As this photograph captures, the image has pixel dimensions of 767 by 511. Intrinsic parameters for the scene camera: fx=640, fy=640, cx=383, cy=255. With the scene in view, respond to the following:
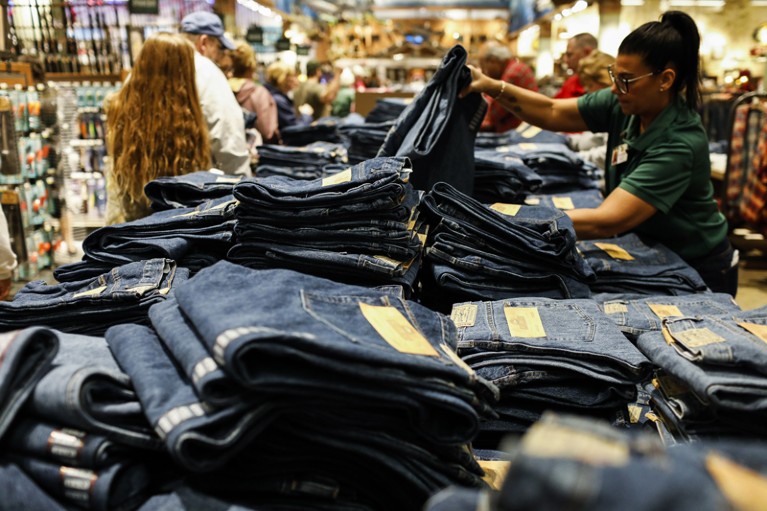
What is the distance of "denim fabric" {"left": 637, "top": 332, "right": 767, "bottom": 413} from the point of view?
3.25 feet

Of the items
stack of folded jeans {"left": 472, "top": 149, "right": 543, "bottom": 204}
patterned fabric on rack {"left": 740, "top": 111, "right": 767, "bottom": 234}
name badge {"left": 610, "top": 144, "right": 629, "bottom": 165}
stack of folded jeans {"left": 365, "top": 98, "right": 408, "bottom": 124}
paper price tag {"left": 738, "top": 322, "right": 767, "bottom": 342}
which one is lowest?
patterned fabric on rack {"left": 740, "top": 111, "right": 767, "bottom": 234}

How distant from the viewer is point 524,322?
1.35 metres

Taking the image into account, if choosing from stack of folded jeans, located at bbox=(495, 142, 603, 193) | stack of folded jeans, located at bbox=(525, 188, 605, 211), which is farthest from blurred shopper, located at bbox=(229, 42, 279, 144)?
stack of folded jeans, located at bbox=(525, 188, 605, 211)

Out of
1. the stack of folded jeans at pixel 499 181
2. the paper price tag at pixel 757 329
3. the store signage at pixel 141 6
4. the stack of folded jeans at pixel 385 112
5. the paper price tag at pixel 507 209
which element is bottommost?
the paper price tag at pixel 757 329

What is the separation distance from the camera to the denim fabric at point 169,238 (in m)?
1.47

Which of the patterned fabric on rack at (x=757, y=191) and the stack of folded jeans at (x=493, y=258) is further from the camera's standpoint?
the patterned fabric on rack at (x=757, y=191)

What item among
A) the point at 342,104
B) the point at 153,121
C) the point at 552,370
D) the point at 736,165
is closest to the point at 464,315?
the point at 552,370

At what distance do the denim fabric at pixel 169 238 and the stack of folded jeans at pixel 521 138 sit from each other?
1.95m

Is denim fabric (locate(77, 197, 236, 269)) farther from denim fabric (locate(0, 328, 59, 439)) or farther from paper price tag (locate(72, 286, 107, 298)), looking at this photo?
denim fabric (locate(0, 328, 59, 439))

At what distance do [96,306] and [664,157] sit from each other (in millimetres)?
1686

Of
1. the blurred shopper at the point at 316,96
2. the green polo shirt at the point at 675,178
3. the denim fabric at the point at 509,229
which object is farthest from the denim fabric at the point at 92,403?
the blurred shopper at the point at 316,96

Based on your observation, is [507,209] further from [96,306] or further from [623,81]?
[96,306]

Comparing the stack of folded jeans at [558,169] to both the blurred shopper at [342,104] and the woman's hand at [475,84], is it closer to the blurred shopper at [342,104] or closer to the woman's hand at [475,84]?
the woman's hand at [475,84]

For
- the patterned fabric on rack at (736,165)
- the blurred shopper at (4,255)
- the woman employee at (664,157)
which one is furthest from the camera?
the patterned fabric on rack at (736,165)
